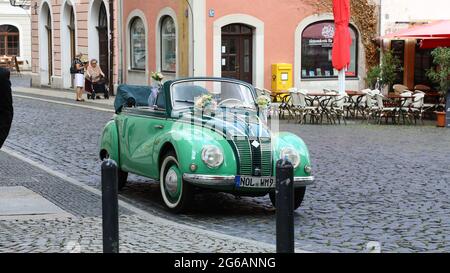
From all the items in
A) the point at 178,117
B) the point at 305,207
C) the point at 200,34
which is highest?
the point at 200,34

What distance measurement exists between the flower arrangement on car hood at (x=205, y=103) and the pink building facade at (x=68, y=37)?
867 inches

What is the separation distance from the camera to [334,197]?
34.6 ft

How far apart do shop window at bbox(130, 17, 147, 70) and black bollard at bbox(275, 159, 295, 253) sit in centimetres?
2484

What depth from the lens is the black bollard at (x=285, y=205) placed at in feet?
18.5

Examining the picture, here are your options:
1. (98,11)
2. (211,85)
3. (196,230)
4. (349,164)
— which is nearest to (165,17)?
(98,11)

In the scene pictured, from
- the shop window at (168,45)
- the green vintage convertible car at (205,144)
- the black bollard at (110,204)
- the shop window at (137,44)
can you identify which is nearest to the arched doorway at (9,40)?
the shop window at (137,44)

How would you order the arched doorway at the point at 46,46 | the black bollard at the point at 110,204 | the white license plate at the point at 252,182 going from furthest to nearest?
the arched doorway at the point at 46,46 < the white license plate at the point at 252,182 < the black bollard at the point at 110,204

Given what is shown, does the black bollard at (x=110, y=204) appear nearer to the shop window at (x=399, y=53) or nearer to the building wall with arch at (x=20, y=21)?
the shop window at (x=399, y=53)

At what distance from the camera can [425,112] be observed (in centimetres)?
2375

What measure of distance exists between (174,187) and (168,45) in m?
19.5

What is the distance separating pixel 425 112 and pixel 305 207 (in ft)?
48.1

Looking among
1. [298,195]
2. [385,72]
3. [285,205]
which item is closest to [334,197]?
[298,195]

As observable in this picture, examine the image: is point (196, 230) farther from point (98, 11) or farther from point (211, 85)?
point (98, 11)
